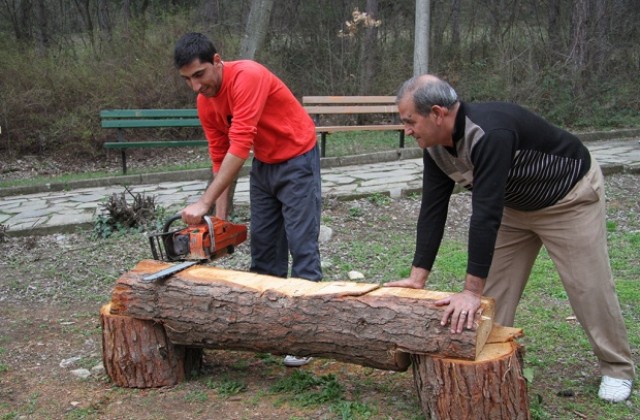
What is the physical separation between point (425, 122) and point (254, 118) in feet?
3.84

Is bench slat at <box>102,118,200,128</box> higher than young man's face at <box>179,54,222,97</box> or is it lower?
lower

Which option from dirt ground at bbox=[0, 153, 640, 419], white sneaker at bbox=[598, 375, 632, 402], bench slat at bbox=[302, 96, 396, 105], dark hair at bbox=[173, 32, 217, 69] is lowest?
dirt ground at bbox=[0, 153, 640, 419]

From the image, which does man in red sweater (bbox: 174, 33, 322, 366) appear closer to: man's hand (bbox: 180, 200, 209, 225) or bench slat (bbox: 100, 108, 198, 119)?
man's hand (bbox: 180, 200, 209, 225)

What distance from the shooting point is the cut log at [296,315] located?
324 centimetres

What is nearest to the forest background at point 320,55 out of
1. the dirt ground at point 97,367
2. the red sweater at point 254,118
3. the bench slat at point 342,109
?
the bench slat at point 342,109

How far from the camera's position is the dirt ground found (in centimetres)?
364

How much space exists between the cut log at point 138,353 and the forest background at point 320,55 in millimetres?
8533

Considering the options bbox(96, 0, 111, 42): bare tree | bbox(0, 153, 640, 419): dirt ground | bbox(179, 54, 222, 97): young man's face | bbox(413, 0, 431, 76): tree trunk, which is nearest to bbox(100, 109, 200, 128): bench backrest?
bbox(413, 0, 431, 76): tree trunk

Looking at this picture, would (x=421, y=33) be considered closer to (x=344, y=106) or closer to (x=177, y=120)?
(x=344, y=106)

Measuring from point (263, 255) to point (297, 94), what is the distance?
10.8 metres

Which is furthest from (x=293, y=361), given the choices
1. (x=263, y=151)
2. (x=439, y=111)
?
(x=439, y=111)

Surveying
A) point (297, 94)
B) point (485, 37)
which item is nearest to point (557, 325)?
point (297, 94)

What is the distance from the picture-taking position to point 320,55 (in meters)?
15.4

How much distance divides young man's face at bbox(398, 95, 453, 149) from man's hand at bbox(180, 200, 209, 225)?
1.20 metres
